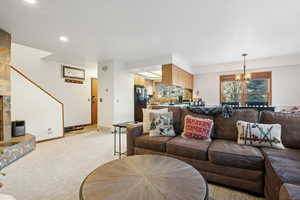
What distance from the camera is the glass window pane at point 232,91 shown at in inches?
223

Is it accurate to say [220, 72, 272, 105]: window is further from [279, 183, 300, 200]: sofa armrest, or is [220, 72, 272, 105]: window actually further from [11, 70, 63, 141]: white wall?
[11, 70, 63, 141]: white wall

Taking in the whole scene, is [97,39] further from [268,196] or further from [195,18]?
[268,196]

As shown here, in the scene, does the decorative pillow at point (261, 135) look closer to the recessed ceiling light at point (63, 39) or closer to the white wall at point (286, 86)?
the recessed ceiling light at point (63, 39)

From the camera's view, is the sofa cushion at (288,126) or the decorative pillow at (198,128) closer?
the sofa cushion at (288,126)

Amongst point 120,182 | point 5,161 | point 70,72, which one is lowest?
point 5,161

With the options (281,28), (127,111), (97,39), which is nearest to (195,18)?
(281,28)

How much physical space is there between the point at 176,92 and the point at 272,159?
3.87 metres

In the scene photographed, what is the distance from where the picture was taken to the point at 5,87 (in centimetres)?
276

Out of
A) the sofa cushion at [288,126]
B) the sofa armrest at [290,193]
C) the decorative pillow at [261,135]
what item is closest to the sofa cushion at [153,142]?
the decorative pillow at [261,135]

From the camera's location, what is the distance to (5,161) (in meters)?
2.29

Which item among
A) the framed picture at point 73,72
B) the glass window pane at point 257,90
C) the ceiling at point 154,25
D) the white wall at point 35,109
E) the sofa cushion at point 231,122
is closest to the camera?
the ceiling at point 154,25

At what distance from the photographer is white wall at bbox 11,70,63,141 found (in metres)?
3.20

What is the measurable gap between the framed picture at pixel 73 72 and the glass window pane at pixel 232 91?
228 inches

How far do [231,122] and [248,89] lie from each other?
421cm
